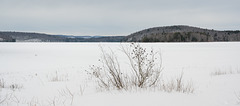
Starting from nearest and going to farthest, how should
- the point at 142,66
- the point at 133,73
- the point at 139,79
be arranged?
1. the point at 139,79
2. the point at 142,66
3. the point at 133,73

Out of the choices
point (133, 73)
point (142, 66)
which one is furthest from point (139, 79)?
point (133, 73)

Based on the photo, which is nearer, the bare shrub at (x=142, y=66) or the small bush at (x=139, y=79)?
the small bush at (x=139, y=79)

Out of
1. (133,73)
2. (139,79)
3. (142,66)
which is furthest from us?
(133,73)

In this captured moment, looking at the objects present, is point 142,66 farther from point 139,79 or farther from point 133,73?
point 133,73

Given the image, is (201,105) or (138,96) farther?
(138,96)

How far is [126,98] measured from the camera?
306cm

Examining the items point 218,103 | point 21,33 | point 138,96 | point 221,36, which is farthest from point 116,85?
point 21,33

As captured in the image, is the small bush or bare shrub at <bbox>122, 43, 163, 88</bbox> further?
bare shrub at <bbox>122, 43, 163, 88</bbox>

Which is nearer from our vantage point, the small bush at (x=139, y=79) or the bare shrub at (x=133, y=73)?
the small bush at (x=139, y=79)

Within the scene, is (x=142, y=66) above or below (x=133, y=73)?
above

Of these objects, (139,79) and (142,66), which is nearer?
(139,79)

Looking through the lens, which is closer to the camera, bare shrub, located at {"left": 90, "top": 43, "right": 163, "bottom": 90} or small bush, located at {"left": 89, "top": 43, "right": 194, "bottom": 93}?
small bush, located at {"left": 89, "top": 43, "right": 194, "bottom": 93}

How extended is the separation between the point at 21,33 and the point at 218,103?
133 meters

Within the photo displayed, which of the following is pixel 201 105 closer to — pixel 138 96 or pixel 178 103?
pixel 178 103
